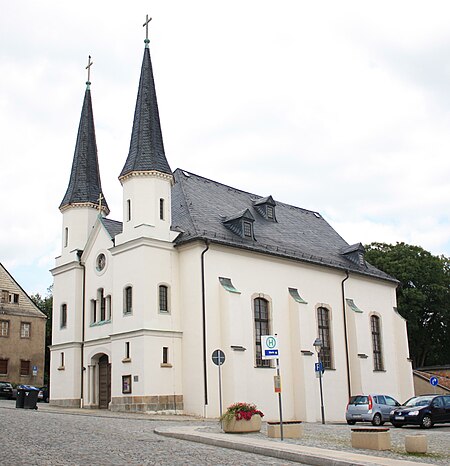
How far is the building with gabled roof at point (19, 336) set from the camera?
54781 mm

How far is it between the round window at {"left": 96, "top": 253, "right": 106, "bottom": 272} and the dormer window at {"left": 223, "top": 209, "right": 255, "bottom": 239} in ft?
21.0

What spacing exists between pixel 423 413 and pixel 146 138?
17.6 meters

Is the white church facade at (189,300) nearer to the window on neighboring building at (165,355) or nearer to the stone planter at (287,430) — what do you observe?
the window on neighboring building at (165,355)

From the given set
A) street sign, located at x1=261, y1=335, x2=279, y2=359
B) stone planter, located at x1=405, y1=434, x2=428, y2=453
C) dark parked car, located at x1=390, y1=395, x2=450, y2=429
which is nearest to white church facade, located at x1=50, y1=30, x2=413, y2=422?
dark parked car, located at x1=390, y1=395, x2=450, y2=429

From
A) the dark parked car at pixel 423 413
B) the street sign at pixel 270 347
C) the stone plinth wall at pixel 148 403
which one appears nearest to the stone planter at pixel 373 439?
the street sign at pixel 270 347

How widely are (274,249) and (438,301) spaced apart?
28132 mm

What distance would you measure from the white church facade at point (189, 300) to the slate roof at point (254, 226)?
11 centimetres

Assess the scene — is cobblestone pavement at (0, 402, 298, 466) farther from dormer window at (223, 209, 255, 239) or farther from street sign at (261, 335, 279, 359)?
dormer window at (223, 209, 255, 239)

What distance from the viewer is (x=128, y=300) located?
101 ft

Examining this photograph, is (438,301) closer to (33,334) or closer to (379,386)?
(379,386)

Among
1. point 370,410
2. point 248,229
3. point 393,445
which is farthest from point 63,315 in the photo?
point 393,445

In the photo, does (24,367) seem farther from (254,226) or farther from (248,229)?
(248,229)

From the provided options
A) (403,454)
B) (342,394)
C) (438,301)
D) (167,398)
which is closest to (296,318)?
(342,394)

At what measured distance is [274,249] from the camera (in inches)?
1367
